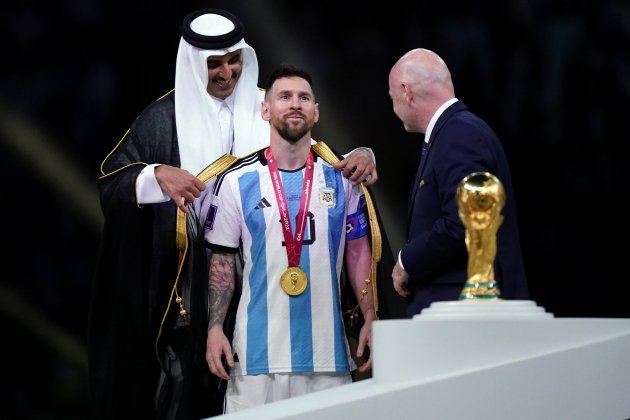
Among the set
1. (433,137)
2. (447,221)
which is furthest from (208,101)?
(447,221)

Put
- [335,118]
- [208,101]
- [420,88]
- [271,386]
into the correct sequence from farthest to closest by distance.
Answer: [335,118] < [208,101] < [271,386] < [420,88]

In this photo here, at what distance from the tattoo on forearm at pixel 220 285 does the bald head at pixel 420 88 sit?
0.72m

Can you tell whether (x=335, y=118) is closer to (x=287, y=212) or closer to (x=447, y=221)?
(x=287, y=212)

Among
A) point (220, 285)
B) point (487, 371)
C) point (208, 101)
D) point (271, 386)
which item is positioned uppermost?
point (208, 101)

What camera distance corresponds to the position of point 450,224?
274 centimetres

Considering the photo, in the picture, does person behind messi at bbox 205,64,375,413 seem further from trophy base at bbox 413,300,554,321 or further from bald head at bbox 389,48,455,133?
trophy base at bbox 413,300,554,321

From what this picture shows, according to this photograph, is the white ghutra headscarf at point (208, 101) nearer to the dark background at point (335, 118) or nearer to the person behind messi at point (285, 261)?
the person behind messi at point (285, 261)

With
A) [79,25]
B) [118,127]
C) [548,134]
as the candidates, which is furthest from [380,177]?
[79,25]

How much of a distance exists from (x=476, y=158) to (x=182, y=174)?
99 cm

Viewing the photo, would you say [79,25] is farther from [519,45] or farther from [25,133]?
[519,45]

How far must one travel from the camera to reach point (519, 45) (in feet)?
15.6

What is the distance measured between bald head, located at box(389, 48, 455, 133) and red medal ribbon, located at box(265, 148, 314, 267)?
0.44 m

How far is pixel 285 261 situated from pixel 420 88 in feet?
2.19

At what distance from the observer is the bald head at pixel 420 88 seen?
306 cm
